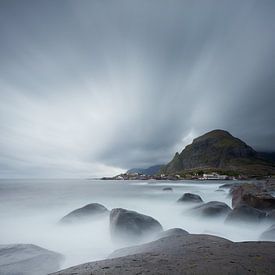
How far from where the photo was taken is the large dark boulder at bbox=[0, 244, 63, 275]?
5863 millimetres

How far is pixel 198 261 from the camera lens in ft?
12.1

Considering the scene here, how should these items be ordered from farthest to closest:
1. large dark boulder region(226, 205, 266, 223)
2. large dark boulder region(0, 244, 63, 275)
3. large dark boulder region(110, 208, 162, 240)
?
1. large dark boulder region(226, 205, 266, 223)
2. large dark boulder region(110, 208, 162, 240)
3. large dark boulder region(0, 244, 63, 275)

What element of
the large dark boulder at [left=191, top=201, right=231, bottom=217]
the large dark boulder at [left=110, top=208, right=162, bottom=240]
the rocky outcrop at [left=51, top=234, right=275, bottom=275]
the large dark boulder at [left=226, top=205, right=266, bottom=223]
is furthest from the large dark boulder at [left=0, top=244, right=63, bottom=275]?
the large dark boulder at [left=191, top=201, right=231, bottom=217]

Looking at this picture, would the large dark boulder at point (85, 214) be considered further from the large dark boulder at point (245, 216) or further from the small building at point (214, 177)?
the small building at point (214, 177)

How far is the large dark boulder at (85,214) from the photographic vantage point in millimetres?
13645

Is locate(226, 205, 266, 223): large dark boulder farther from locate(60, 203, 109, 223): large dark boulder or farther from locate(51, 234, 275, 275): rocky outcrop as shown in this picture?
locate(51, 234, 275, 275): rocky outcrop

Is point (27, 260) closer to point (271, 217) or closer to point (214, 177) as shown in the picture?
point (271, 217)

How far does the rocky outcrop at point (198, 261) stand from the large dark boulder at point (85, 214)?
1020cm

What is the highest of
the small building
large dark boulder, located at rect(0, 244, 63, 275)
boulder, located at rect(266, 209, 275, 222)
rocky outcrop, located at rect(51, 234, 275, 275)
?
the small building

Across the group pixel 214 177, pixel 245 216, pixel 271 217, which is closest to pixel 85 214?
pixel 245 216

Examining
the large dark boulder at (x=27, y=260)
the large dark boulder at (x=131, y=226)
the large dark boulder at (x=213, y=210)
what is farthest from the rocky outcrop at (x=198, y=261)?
the large dark boulder at (x=213, y=210)

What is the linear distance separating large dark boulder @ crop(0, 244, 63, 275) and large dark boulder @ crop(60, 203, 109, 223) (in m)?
6.21

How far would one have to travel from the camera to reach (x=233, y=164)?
579 ft

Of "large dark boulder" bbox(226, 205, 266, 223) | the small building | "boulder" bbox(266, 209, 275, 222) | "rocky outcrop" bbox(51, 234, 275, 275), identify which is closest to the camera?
"rocky outcrop" bbox(51, 234, 275, 275)
